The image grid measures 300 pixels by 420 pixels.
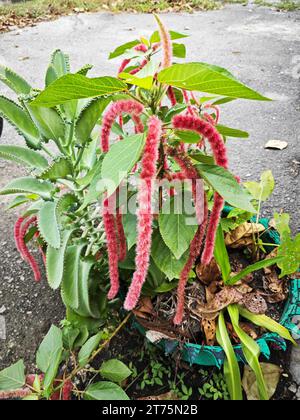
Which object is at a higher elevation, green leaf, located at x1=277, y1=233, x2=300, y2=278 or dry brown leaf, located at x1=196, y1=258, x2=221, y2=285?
green leaf, located at x1=277, y1=233, x2=300, y2=278

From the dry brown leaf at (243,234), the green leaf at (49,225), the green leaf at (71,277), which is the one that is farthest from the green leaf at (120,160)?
the dry brown leaf at (243,234)

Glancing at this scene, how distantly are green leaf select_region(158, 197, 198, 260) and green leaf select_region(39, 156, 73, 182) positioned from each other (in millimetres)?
254

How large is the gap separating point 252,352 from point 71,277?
54cm

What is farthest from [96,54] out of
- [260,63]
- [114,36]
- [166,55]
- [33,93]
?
[166,55]

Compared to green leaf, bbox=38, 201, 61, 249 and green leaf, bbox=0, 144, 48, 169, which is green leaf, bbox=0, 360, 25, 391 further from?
green leaf, bbox=0, 144, 48, 169

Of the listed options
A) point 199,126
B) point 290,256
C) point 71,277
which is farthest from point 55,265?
point 290,256

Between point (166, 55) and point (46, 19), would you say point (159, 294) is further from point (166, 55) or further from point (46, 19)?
point (46, 19)

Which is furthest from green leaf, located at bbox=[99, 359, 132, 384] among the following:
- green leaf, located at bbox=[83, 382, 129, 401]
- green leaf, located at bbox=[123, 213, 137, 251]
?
green leaf, located at bbox=[123, 213, 137, 251]

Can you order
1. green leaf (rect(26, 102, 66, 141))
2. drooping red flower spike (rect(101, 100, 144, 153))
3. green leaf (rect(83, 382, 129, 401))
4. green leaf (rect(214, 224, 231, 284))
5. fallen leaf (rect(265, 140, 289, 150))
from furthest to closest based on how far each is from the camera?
fallen leaf (rect(265, 140, 289, 150))
green leaf (rect(214, 224, 231, 284))
green leaf (rect(83, 382, 129, 401))
green leaf (rect(26, 102, 66, 141))
drooping red flower spike (rect(101, 100, 144, 153))

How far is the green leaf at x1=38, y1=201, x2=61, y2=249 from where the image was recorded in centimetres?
82

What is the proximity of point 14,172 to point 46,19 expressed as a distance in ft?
10.9

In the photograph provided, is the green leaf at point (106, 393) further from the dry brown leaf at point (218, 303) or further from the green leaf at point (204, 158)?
the green leaf at point (204, 158)

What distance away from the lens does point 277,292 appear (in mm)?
1195
